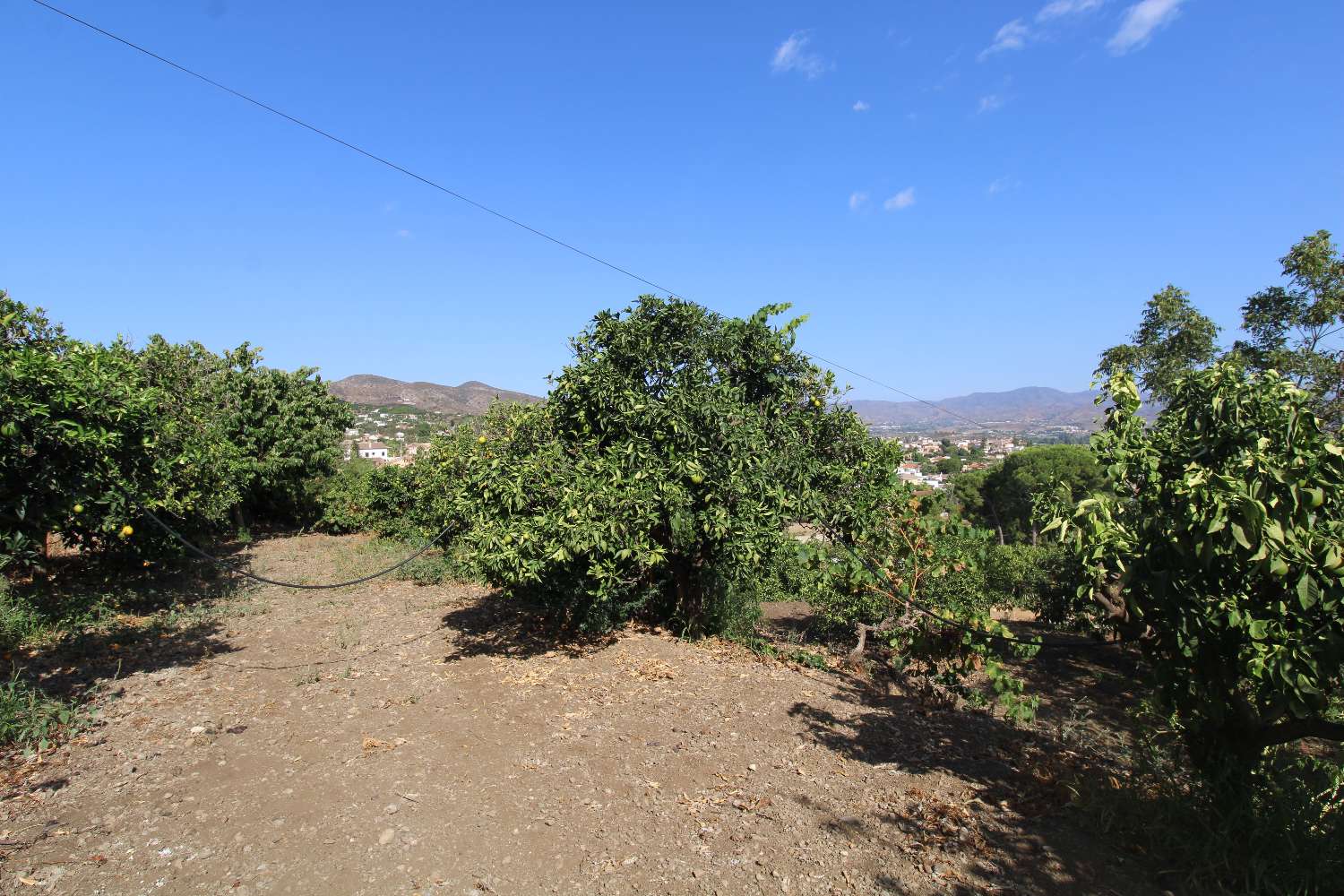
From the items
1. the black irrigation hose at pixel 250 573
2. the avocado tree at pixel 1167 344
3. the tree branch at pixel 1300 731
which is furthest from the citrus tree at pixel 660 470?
the avocado tree at pixel 1167 344

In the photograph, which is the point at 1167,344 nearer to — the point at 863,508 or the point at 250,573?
the point at 863,508

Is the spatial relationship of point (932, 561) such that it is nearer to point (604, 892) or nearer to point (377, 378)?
point (604, 892)

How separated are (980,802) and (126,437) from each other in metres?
7.70

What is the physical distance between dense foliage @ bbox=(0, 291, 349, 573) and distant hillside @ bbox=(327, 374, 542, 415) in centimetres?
4171

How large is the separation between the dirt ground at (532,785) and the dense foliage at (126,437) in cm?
178

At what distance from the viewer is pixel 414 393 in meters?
67.0

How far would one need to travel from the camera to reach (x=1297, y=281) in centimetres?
1092

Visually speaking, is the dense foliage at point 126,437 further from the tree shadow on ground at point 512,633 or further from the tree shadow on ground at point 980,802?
the tree shadow on ground at point 980,802

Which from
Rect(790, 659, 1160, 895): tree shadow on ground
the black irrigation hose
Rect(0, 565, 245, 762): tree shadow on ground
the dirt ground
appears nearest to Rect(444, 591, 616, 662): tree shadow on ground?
the dirt ground

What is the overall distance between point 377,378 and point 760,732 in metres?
78.1

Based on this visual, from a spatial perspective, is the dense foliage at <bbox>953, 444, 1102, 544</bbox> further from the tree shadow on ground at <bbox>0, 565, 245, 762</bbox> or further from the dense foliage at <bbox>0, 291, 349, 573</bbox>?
the tree shadow on ground at <bbox>0, 565, 245, 762</bbox>

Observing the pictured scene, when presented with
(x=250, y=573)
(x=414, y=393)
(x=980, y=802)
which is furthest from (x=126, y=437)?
(x=414, y=393)

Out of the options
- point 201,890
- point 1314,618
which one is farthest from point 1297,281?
point 201,890

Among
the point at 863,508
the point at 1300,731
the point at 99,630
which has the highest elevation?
the point at 863,508
